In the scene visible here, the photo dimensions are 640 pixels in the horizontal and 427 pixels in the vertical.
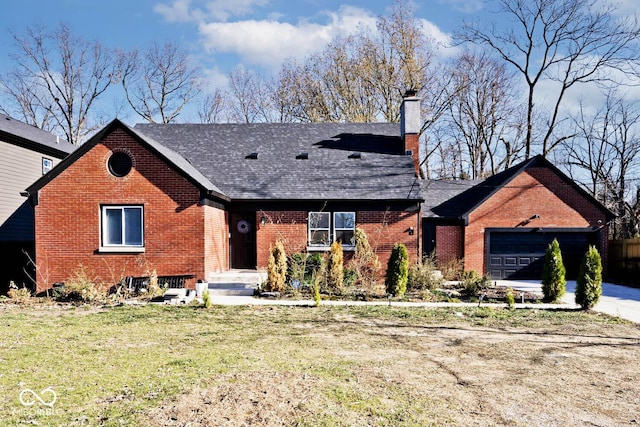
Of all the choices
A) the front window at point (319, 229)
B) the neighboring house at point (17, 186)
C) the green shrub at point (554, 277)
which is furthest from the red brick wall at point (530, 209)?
the neighboring house at point (17, 186)

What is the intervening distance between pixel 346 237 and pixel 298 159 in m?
3.99

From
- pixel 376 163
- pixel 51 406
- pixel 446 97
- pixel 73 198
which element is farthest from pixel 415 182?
pixel 446 97

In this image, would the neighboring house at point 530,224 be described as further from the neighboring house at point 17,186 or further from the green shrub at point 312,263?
the neighboring house at point 17,186

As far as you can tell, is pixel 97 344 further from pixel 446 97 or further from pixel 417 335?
pixel 446 97

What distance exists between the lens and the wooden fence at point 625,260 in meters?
18.0

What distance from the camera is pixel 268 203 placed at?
1631cm

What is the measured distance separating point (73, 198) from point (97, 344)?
812 cm

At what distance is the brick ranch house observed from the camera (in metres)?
14.1

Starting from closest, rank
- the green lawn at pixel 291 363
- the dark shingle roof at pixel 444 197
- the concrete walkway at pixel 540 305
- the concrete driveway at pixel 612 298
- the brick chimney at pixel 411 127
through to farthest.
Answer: the green lawn at pixel 291 363 < the concrete driveway at pixel 612 298 < the concrete walkway at pixel 540 305 < the brick chimney at pixel 411 127 < the dark shingle roof at pixel 444 197

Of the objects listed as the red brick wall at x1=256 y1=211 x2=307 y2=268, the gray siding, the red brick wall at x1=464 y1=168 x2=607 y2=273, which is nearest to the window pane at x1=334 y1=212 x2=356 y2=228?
the red brick wall at x1=256 y1=211 x2=307 y2=268

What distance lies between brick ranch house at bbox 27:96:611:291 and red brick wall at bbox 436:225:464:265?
41 mm

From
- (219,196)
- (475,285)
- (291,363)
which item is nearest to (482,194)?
(475,285)

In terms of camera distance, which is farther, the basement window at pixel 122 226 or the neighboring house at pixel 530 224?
the neighboring house at pixel 530 224

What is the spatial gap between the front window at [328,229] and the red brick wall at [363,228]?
0.83 feet
